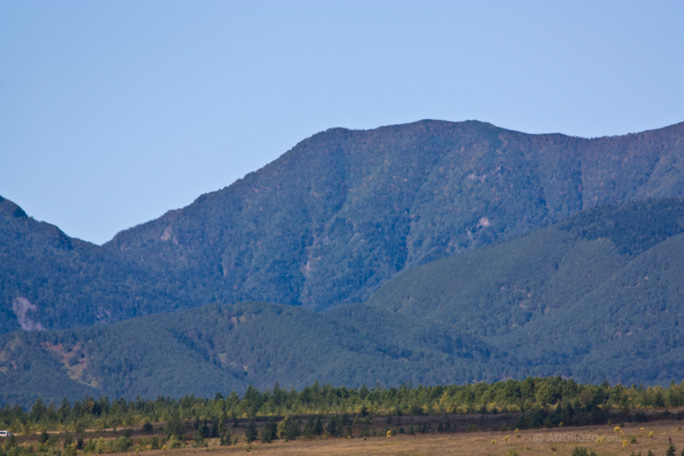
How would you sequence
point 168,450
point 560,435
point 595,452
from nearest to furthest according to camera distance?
point 595,452, point 560,435, point 168,450

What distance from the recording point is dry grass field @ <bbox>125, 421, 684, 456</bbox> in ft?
560

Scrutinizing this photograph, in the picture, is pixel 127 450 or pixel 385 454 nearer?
pixel 385 454

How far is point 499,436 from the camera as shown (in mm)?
190500

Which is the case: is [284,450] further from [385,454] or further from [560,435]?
[560,435]

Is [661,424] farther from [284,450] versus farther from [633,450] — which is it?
[284,450]

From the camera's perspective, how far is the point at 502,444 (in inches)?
7052

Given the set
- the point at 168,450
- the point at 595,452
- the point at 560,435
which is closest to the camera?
the point at 595,452

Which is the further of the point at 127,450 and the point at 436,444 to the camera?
the point at 127,450

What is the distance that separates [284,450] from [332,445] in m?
7.37

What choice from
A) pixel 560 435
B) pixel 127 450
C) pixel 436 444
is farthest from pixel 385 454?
pixel 127 450

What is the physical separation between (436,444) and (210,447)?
106ft

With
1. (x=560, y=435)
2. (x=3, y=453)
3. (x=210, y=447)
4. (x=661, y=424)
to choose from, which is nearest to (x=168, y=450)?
(x=210, y=447)

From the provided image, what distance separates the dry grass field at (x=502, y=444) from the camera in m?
171

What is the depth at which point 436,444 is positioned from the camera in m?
185
